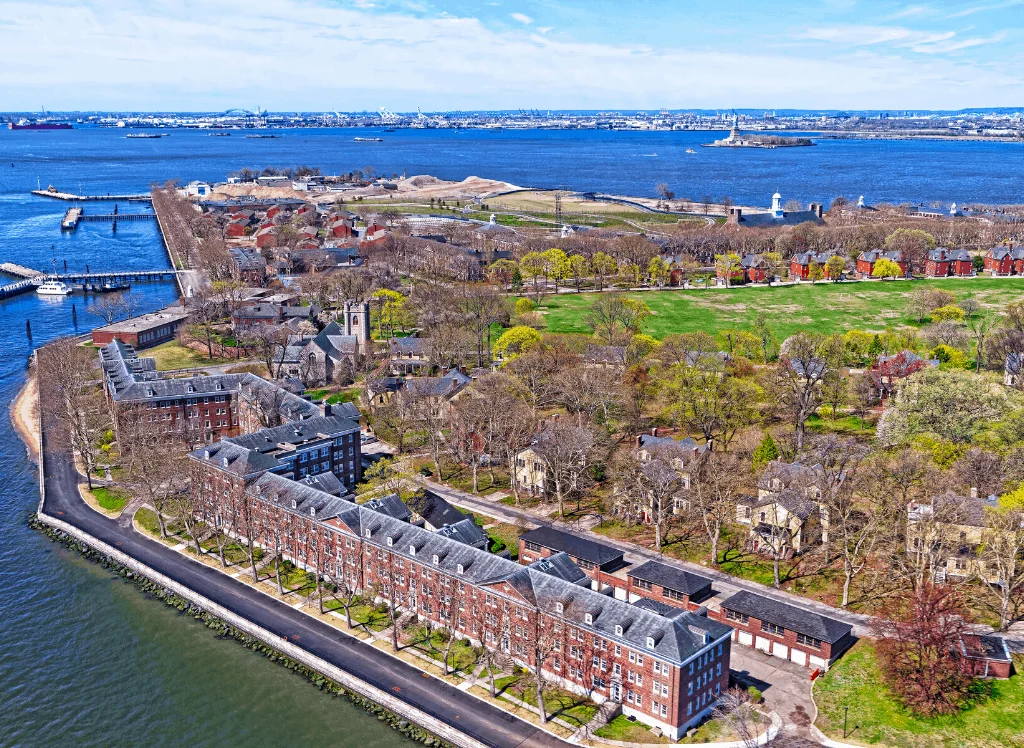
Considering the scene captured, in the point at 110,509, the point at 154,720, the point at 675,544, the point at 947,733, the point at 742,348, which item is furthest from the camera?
the point at 742,348

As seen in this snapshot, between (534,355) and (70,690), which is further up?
(534,355)

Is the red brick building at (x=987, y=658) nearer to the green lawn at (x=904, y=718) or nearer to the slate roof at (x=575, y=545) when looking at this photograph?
the green lawn at (x=904, y=718)

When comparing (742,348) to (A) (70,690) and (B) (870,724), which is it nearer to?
(B) (870,724)

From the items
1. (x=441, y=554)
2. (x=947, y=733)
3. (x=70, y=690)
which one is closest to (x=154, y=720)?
(x=70, y=690)

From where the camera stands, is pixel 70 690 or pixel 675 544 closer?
pixel 70 690

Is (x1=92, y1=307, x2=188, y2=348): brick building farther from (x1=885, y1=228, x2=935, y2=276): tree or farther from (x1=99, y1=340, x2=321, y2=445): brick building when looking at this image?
(x1=885, y1=228, x2=935, y2=276): tree

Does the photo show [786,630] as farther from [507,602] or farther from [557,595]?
[507,602]

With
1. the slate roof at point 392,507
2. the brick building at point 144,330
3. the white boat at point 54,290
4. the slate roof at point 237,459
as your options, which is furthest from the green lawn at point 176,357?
the slate roof at point 392,507
